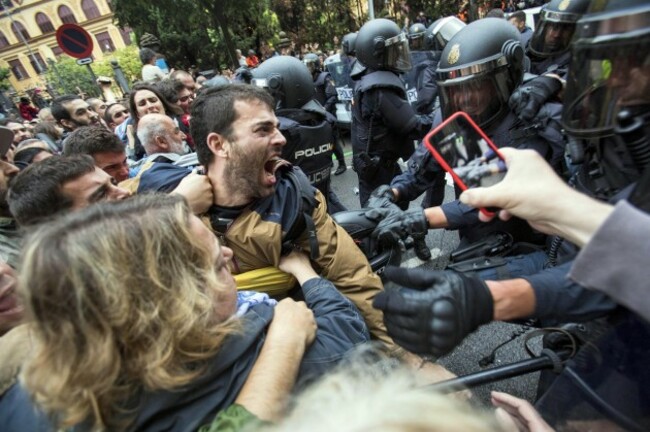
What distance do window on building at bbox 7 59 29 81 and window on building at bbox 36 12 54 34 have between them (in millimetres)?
4732

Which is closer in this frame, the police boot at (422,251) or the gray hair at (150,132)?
the gray hair at (150,132)

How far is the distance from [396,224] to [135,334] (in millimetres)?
1592

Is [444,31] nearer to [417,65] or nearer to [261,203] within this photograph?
[417,65]

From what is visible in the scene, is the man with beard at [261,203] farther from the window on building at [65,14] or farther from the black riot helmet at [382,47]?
the window on building at [65,14]

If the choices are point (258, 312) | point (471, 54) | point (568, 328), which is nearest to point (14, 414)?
point (258, 312)

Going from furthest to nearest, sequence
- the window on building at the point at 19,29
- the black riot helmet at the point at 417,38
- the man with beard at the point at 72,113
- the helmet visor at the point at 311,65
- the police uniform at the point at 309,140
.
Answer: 1. the window on building at the point at 19,29
2. the helmet visor at the point at 311,65
3. the black riot helmet at the point at 417,38
4. the man with beard at the point at 72,113
5. the police uniform at the point at 309,140

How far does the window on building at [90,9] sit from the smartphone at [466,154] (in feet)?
171

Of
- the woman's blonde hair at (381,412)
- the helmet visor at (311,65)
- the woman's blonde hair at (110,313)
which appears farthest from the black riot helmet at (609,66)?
the helmet visor at (311,65)

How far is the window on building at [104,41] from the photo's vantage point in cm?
4053

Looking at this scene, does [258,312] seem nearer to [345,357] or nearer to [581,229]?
[345,357]

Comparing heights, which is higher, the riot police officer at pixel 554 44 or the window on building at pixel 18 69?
the window on building at pixel 18 69

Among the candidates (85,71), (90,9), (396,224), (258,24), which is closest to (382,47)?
(396,224)

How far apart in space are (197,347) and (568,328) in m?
1.27

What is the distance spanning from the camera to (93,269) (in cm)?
78
